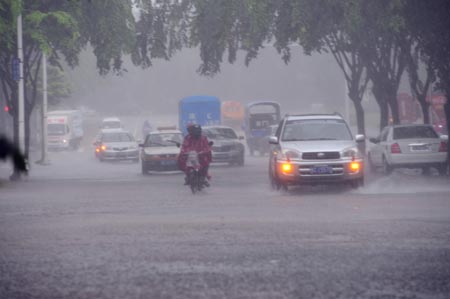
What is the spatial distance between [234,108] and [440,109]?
4990cm

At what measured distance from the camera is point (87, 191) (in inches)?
987

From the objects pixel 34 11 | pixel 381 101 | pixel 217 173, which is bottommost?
pixel 217 173

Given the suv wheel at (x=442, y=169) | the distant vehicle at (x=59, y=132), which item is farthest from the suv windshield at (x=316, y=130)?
the distant vehicle at (x=59, y=132)

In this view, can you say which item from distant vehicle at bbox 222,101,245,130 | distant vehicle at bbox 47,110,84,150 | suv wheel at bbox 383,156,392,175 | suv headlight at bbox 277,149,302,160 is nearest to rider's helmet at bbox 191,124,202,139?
suv headlight at bbox 277,149,302,160

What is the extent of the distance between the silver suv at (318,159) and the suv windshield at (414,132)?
6978 mm

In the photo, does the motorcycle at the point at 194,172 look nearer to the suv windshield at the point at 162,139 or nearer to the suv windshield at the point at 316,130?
the suv windshield at the point at 316,130

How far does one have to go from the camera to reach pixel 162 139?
117 feet

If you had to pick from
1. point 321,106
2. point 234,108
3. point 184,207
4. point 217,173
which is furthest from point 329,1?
point 321,106

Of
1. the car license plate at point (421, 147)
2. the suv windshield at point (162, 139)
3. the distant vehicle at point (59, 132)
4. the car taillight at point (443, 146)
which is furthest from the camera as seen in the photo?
the distant vehicle at point (59, 132)

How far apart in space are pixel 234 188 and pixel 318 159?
4281mm

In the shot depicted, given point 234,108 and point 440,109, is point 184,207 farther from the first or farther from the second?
point 234,108

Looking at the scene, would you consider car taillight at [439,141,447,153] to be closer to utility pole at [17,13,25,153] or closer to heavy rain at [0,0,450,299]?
heavy rain at [0,0,450,299]

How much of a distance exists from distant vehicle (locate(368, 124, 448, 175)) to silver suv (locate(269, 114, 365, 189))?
20.6 feet

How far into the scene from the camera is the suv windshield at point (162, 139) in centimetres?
3538
